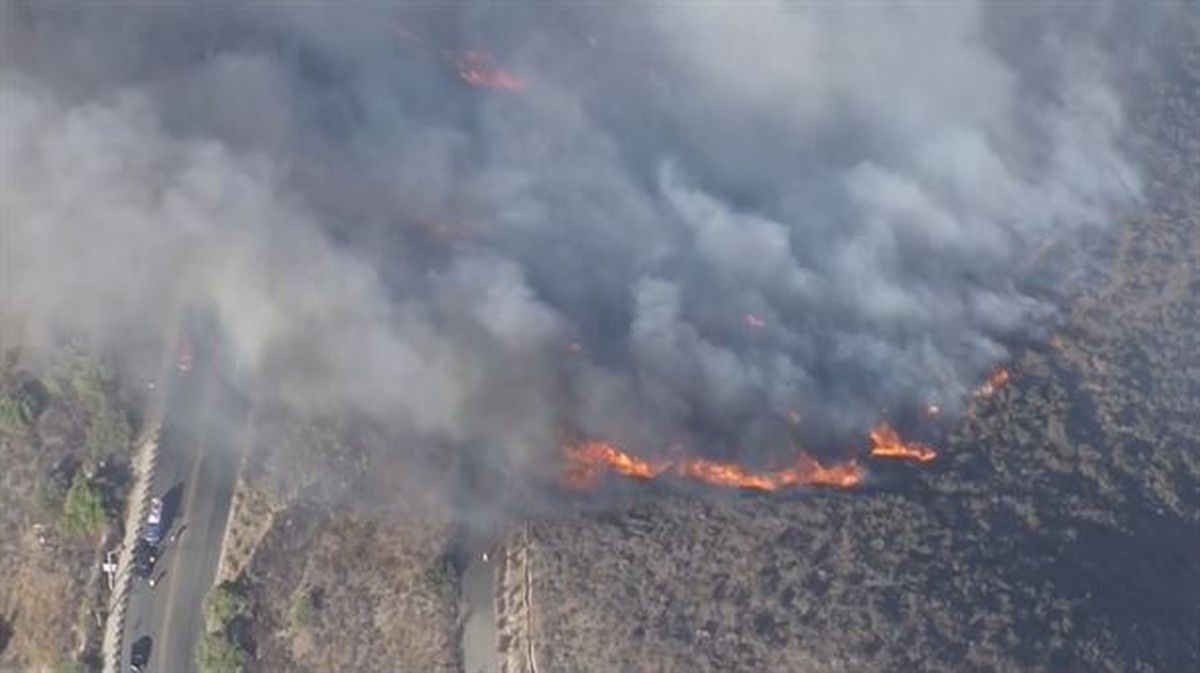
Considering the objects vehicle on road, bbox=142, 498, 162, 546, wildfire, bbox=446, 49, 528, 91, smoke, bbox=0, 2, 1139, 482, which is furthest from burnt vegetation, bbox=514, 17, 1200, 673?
wildfire, bbox=446, 49, 528, 91

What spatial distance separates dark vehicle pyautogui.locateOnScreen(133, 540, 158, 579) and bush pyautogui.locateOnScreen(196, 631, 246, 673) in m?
5.25

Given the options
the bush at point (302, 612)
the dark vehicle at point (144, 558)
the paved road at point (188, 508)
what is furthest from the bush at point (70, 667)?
the bush at point (302, 612)

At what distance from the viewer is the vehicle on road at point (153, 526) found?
72250mm

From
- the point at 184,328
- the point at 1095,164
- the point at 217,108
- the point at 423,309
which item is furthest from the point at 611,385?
the point at 1095,164

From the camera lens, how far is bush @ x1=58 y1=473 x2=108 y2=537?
71.4 meters

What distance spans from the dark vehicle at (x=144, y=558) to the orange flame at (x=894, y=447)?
34.8 meters

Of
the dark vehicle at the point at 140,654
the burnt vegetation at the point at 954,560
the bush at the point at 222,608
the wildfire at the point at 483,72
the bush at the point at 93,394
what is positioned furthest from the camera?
the wildfire at the point at 483,72

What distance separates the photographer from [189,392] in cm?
7731

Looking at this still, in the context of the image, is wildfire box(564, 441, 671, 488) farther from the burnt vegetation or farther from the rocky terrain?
the rocky terrain

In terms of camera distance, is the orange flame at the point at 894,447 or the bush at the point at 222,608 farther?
the orange flame at the point at 894,447

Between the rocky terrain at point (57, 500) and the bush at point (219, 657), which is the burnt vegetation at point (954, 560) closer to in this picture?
the bush at point (219, 657)

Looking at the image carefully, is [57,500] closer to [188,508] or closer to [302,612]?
[188,508]

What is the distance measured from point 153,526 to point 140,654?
615cm

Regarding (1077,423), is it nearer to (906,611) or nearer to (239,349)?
(906,611)
